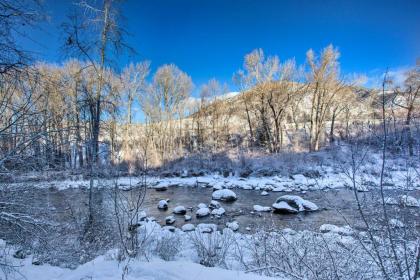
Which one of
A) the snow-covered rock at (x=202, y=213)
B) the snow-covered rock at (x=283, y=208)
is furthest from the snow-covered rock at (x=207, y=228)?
the snow-covered rock at (x=283, y=208)

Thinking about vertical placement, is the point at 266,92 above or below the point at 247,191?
above

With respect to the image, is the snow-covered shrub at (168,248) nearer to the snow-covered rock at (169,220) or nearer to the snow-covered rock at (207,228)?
the snow-covered rock at (207,228)

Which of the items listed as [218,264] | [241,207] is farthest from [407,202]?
[241,207]

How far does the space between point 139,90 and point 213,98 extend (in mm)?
10200

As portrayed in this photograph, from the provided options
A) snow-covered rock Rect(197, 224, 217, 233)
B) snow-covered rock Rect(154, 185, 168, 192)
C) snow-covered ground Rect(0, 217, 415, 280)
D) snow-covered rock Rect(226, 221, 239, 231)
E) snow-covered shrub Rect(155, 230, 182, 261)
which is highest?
snow-covered ground Rect(0, 217, 415, 280)

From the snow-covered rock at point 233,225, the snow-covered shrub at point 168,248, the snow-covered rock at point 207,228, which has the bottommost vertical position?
the snow-covered rock at point 233,225

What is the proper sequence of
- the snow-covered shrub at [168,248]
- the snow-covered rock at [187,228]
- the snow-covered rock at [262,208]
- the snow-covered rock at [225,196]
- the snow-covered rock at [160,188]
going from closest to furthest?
the snow-covered shrub at [168,248] → the snow-covered rock at [187,228] → the snow-covered rock at [262,208] → the snow-covered rock at [225,196] → the snow-covered rock at [160,188]

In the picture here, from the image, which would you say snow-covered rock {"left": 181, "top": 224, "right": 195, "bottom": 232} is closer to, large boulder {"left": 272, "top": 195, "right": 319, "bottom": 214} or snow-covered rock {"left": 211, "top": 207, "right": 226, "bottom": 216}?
snow-covered rock {"left": 211, "top": 207, "right": 226, "bottom": 216}

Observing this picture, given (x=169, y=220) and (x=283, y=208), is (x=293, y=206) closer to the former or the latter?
(x=283, y=208)

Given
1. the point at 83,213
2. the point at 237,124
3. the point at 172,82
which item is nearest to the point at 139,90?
the point at 172,82

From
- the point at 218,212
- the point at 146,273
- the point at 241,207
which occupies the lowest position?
the point at 241,207

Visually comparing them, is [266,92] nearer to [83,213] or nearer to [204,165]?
[204,165]

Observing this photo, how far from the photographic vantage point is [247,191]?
48.0 feet

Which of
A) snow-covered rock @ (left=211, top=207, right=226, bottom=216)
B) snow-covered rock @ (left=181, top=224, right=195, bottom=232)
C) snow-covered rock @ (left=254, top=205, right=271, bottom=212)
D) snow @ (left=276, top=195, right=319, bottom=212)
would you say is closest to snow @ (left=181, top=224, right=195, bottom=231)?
snow-covered rock @ (left=181, top=224, right=195, bottom=232)
